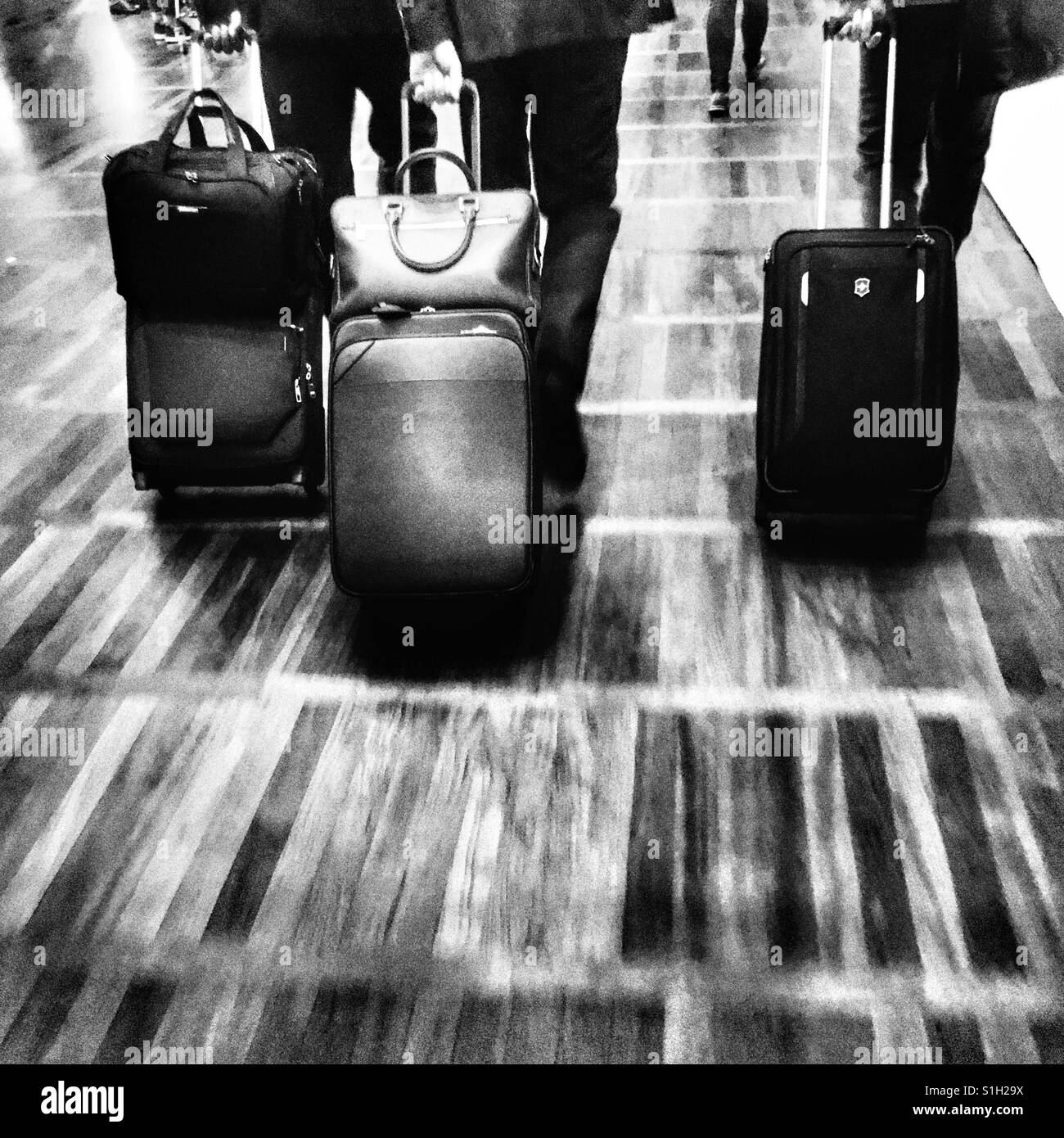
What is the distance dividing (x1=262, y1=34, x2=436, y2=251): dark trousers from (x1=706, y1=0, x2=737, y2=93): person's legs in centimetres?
222

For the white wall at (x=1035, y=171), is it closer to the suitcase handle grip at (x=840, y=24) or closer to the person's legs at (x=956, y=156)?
the person's legs at (x=956, y=156)

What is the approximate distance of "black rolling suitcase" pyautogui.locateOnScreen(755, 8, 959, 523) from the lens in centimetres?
223

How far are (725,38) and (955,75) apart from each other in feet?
6.67

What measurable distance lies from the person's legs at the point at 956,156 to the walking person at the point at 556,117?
91cm

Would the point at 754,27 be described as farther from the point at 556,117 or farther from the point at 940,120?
the point at 556,117

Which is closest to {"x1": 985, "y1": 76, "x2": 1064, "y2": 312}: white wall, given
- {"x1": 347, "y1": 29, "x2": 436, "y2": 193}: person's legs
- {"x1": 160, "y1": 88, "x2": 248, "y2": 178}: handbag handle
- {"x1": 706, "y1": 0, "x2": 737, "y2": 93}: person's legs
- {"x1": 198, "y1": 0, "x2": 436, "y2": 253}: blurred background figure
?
{"x1": 706, "y1": 0, "x2": 737, "y2": 93}: person's legs

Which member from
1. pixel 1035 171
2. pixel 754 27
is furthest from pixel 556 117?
pixel 754 27

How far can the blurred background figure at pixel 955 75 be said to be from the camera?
8.58ft

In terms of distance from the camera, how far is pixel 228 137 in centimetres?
237

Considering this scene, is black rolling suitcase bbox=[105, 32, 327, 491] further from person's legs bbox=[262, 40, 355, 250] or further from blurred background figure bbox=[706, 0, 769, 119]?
blurred background figure bbox=[706, 0, 769, 119]

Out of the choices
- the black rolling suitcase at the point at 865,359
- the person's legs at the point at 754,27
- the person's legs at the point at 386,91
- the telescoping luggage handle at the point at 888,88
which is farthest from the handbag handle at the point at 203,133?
the person's legs at the point at 754,27

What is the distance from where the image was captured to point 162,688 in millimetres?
2107
